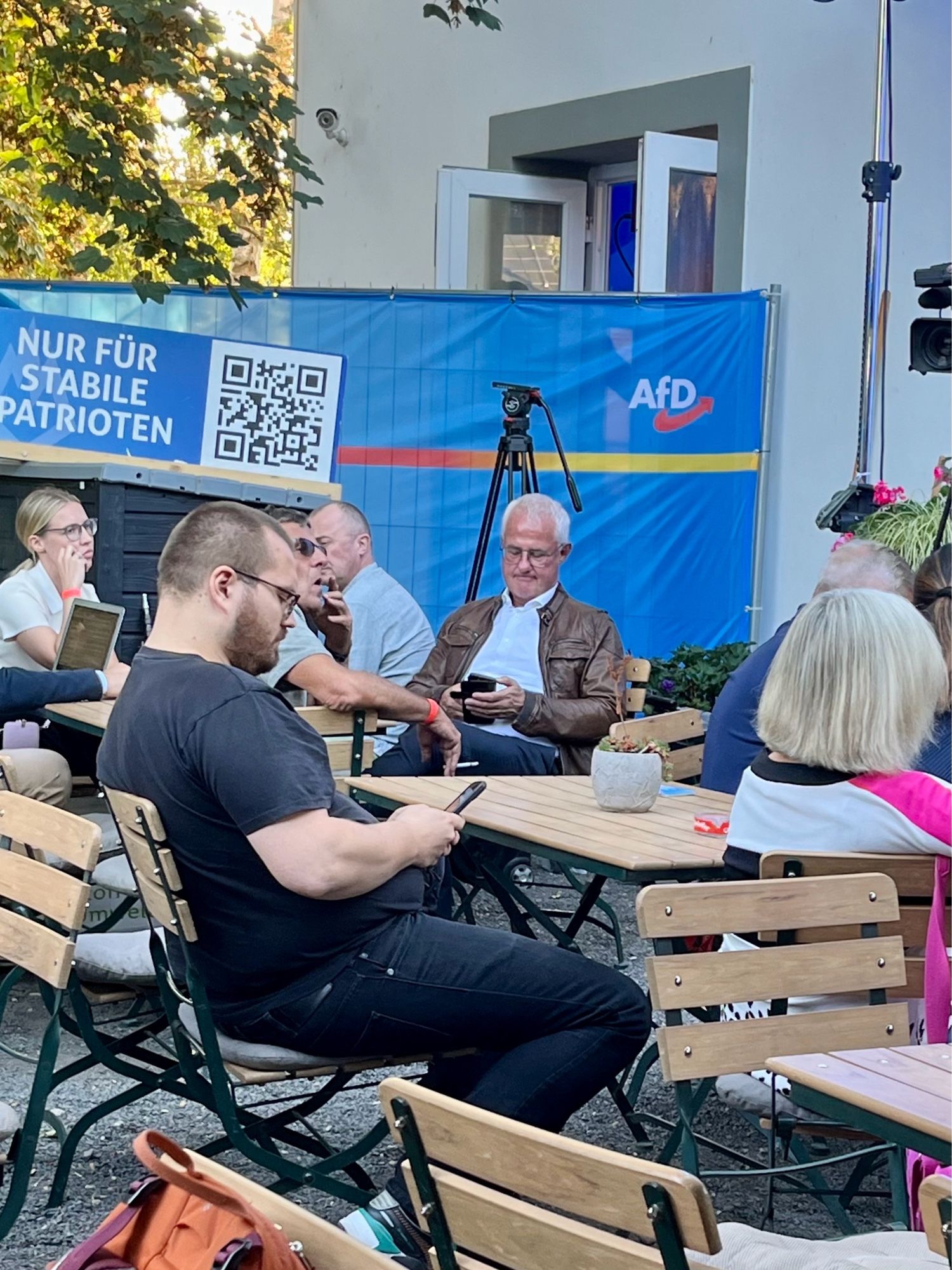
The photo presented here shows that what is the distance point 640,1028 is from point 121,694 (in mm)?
1193

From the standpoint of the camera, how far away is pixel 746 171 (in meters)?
9.05

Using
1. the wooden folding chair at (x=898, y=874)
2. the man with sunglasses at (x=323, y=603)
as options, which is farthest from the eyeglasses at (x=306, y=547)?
the wooden folding chair at (x=898, y=874)

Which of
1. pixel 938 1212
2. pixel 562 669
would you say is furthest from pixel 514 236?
pixel 938 1212

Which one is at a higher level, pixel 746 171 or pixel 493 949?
pixel 746 171

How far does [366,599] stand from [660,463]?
2.79 m

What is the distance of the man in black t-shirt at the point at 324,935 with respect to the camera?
3.04m

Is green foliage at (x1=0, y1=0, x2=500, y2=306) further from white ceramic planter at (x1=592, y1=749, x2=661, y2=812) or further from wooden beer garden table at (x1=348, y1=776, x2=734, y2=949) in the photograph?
white ceramic planter at (x1=592, y1=749, x2=661, y2=812)

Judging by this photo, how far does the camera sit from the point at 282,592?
3.46 meters

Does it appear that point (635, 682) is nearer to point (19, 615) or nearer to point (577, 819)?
point (19, 615)

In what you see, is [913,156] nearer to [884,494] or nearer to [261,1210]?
[884,494]

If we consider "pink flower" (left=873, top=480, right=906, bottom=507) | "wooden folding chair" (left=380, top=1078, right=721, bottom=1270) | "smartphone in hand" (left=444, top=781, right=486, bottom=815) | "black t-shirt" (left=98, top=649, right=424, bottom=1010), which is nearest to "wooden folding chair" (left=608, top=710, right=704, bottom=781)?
"smartphone in hand" (left=444, top=781, right=486, bottom=815)

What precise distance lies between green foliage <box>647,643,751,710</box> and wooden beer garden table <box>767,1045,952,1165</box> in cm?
522

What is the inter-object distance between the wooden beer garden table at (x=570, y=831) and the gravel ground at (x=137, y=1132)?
620 mm

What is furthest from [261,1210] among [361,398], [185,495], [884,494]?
[361,398]
